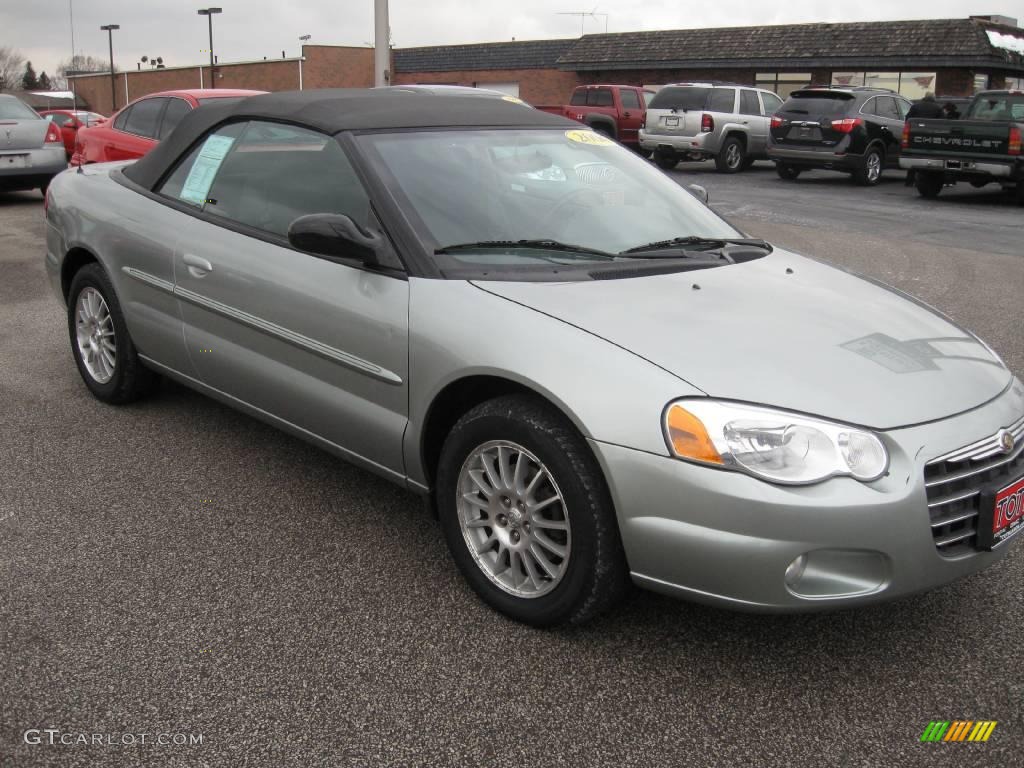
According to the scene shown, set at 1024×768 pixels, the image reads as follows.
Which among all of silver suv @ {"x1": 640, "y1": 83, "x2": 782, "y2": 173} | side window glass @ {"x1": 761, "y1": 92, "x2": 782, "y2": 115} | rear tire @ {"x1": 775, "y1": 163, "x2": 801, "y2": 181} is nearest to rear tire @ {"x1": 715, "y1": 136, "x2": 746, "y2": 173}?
silver suv @ {"x1": 640, "y1": 83, "x2": 782, "y2": 173}

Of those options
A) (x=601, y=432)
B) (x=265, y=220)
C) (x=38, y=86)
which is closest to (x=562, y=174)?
(x=265, y=220)

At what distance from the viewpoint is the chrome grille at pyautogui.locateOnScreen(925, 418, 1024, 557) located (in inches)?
109

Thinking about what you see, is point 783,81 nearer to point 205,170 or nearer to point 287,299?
point 205,170

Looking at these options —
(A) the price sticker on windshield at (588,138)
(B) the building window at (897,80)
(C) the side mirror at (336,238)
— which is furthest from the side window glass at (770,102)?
(C) the side mirror at (336,238)

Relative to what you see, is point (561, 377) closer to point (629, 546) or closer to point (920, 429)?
point (629, 546)

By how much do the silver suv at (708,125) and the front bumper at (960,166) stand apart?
5235 millimetres

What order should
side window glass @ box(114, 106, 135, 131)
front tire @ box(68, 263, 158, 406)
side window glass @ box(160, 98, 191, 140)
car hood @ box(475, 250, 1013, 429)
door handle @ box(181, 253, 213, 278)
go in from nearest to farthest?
car hood @ box(475, 250, 1013, 429)
door handle @ box(181, 253, 213, 278)
front tire @ box(68, 263, 158, 406)
side window glass @ box(160, 98, 191, 140)
side window glass @ box(114, 106, 135, 131)

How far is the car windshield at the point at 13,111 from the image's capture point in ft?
47.5

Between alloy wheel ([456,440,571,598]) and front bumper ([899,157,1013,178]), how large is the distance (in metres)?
15.0

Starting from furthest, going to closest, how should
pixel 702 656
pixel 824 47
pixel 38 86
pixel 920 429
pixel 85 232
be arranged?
pixel 38 86, pixel 824 47, pixel 85 232, pixel 702 656, pixel 920 429

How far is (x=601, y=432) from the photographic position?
2.82m

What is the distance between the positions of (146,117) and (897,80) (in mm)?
25061

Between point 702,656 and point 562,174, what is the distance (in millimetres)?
1930

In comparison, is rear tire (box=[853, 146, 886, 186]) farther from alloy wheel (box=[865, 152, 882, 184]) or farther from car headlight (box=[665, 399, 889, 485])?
car headlight (box=[665, 399, 889, 485])
